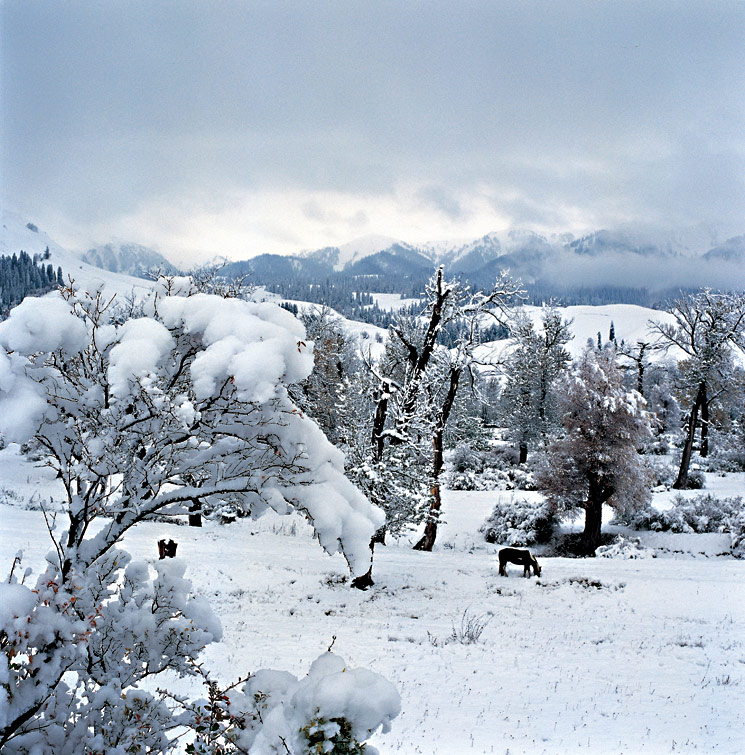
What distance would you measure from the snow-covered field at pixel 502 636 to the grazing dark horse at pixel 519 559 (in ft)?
1.00

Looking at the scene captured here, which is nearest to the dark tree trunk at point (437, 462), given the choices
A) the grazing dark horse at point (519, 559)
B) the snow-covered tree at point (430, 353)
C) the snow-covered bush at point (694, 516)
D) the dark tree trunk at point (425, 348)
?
the snow-covered tree at point (430, 353)

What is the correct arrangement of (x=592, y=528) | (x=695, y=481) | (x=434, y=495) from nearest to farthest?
(x=434, y=495) → (x=592, y=528) → (x=695, y=481)

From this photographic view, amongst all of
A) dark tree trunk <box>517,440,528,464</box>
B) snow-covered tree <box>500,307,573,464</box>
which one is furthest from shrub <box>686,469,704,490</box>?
dark tree trunk <box>517,440,528,464</box>

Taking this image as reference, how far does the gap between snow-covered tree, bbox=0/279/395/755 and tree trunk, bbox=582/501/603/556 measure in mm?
17846

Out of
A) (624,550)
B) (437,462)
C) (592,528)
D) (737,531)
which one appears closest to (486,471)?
(592,528)

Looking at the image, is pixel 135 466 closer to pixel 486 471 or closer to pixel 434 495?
pixel 434 495

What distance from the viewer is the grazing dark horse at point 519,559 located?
44.0 ft

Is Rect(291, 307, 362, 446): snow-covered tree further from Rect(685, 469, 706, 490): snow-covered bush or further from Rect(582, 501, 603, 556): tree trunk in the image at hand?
Rect(685, 469, 706, 490): snow-covered bush

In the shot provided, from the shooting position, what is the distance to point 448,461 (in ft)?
116

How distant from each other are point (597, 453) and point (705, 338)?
1224 cm

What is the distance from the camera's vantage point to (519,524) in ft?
66.4

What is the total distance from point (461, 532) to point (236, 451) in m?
19.0

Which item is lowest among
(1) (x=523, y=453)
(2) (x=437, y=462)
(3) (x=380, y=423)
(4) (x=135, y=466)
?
(1) (x=523, y=453)

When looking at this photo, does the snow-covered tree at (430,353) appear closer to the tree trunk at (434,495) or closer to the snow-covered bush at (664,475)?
the tree trunk at (434,495)
